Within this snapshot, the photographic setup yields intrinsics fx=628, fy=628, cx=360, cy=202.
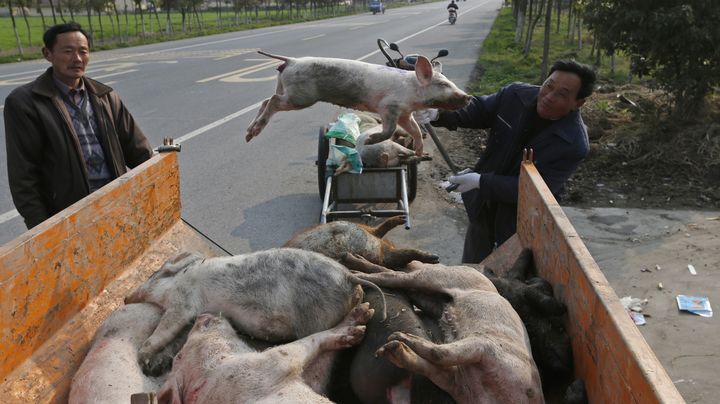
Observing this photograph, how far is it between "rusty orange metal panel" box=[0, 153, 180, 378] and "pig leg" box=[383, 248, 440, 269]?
1.36 metres

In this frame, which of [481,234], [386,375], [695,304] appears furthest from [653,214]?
[386,375]

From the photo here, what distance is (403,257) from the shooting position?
11.0ft

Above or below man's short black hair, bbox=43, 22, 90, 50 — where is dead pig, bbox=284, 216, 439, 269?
below

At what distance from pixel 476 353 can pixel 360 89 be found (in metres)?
1.79

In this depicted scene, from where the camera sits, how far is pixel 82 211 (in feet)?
9.43

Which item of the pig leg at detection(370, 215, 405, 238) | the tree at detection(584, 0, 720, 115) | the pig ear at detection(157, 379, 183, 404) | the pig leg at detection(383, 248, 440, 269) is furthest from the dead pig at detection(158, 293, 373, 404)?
the tree at detection(584, 0, 720, 115)

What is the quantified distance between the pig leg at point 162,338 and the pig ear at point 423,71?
1767mm

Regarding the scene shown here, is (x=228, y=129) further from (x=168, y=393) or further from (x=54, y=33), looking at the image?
(x=168, y=393)

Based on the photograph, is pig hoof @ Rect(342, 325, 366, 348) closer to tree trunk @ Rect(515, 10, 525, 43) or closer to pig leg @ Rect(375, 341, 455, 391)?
pig leg @ Rect(375, 341, 455, 391)

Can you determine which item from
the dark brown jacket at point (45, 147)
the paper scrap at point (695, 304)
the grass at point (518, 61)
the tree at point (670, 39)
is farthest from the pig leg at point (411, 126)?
the grass at point (518, 61)

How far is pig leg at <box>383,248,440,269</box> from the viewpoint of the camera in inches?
132

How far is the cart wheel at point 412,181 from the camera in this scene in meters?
7.26

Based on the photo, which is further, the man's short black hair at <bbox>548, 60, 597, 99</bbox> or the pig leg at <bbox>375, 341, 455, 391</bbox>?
the man's short black hair at <bbox>548, 60, 597, 99</bbox>

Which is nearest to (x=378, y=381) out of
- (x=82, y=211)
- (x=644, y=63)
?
(x=82, y=211)
